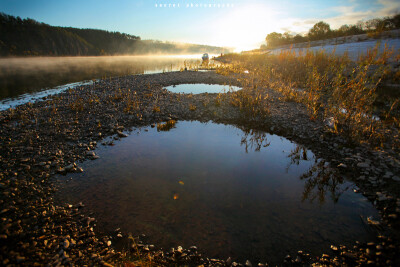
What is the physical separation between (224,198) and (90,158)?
5.00 m

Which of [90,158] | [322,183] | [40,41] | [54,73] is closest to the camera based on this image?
[322,183]

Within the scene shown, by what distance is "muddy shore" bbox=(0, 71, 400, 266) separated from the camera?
3244 mm

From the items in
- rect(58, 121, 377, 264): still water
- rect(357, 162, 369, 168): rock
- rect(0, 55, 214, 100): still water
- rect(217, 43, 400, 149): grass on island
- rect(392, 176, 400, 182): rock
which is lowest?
rect(58, 121, 377, 264): still water

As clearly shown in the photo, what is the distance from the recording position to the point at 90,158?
6.32m

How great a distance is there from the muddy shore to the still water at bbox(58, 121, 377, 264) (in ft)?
0.87

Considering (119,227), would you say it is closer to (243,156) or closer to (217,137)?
(243,156)

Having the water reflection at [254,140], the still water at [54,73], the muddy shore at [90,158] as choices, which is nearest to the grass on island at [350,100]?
the muddy shore at [90,158]

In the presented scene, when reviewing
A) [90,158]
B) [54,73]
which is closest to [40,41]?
[54,73]

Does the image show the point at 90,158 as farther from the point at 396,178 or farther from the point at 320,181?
the point at 396,178

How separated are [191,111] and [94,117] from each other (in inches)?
218

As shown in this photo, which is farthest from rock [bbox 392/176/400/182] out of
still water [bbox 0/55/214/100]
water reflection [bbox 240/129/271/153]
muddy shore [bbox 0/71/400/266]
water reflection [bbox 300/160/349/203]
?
still water [bbox 0/55/214/100]

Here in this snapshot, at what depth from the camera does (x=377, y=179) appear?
492cm

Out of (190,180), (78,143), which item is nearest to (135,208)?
(190,180)

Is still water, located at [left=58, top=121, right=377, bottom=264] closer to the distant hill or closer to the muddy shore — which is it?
the muddy shore
